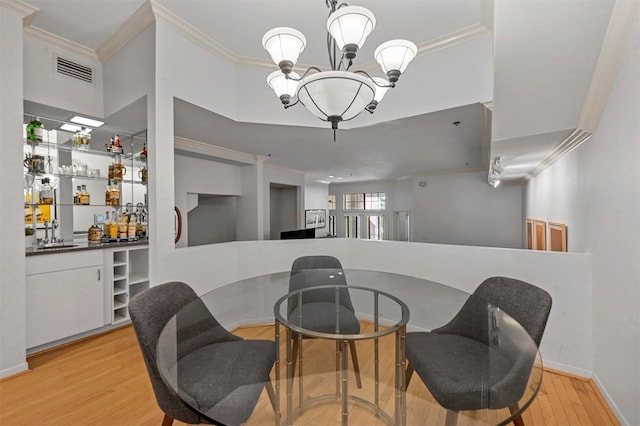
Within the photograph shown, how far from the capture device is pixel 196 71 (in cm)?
239

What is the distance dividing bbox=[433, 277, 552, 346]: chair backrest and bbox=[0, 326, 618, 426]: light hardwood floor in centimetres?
52

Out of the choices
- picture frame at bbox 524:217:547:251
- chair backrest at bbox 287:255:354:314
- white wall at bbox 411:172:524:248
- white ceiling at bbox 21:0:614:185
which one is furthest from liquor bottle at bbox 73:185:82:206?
white wall at bbox 411:172:524:248

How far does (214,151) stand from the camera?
12.8ft

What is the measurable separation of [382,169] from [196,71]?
14.2 feet

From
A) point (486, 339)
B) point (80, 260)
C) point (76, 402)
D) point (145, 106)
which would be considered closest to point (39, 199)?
point (80, 260)

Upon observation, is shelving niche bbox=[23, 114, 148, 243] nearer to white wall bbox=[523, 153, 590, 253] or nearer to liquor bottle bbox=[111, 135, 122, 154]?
liquor bottle bbox=[111, 135, 122, 154]

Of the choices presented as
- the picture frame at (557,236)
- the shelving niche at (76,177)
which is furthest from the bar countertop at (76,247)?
the picture frame at (557,236)

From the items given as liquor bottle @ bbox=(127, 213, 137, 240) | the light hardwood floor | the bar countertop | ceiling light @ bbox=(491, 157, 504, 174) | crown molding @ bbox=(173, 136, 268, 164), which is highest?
crown molding @ bbox=(173, 136, 268, 164)

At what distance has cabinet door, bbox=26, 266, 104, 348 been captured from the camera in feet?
7.29

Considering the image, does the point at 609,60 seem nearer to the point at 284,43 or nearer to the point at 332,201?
the point at 284,43

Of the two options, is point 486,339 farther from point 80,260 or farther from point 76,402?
point 80,260

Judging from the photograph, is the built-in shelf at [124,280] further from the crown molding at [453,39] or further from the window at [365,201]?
the window at [365,201]

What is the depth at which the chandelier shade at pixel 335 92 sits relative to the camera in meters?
1.29

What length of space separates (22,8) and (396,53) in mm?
2682
